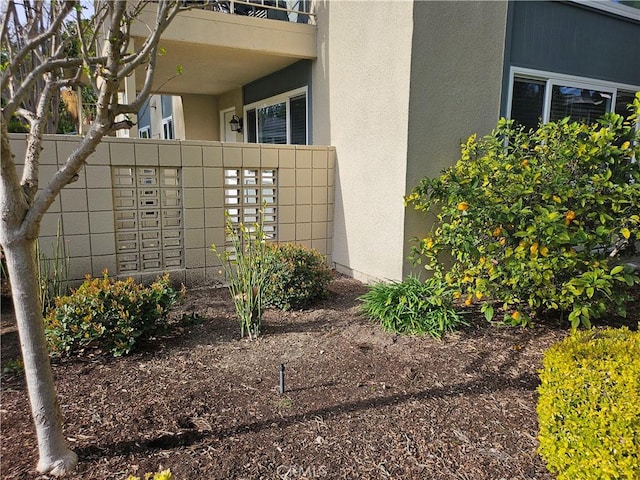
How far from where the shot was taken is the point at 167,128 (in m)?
12.7

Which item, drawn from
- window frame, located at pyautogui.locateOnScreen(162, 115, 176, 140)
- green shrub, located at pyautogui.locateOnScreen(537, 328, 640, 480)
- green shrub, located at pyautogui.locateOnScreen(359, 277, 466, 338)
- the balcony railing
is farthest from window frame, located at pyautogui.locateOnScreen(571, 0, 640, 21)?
window frame, located at pyautogui.locateOnScreen(162, 115, 176, 140)

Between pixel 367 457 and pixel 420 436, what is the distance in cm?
37

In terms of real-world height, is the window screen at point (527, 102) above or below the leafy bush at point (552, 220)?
above

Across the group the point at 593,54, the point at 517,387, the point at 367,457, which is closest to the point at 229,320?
the point at 367,457

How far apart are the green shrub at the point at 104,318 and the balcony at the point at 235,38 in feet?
9.85

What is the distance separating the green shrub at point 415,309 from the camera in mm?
3988

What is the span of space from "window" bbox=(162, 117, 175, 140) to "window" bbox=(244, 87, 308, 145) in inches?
163

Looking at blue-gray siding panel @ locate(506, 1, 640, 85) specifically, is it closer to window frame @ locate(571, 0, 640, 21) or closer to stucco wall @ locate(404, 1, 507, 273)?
window frame @ locate(571, 0, 640, 21)

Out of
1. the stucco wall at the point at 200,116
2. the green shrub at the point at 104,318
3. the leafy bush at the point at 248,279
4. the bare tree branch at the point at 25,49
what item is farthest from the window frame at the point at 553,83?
the stucco wall at the point at 200,116

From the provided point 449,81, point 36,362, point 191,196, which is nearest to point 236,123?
point 191,196

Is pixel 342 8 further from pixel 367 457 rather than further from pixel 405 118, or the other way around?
pixel 367 457

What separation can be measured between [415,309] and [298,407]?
1788 millimetres

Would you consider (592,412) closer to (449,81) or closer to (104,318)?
(104,318)

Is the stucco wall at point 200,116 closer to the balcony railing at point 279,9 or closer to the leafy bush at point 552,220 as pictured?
the balcony railing at point 279,9
